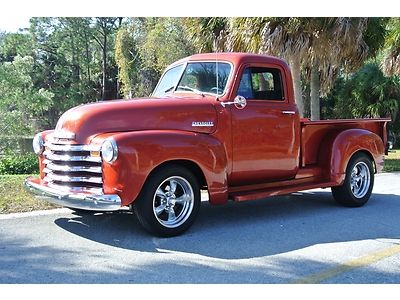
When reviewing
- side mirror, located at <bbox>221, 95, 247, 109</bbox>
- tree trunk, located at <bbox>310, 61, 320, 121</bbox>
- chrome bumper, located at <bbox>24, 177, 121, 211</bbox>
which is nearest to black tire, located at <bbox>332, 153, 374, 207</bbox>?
side mirror, located at <bbox>221, 95, 247, 109</bbox>

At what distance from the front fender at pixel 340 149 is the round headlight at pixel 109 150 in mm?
3670

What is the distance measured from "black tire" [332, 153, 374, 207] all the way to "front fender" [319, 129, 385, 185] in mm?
152

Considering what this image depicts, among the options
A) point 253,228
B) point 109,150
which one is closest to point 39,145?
point 109,150

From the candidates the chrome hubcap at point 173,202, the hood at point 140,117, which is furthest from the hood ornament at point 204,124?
the chrome hubcap at point 173,202

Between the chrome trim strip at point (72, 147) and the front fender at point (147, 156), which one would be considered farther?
the chrome trim strip at point (72, 147)

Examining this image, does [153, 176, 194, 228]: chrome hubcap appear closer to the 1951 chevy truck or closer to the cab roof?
the 1951 chevy truck

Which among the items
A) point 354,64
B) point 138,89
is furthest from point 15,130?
point 354,64

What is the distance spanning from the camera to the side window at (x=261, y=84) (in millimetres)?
6727

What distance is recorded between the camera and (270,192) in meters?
6.78

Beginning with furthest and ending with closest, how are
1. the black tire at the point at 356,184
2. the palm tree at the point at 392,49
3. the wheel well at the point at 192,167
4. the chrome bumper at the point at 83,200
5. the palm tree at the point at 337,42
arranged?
the palm tree at the point at 392,49
the palm tree at the point at 337,42
the black tire at the point at 356,184
the wheel well at the point at 192,167
the chrome bumper at the point at 83,200

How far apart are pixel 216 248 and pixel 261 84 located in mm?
2646

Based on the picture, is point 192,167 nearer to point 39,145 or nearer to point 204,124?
point 204,124

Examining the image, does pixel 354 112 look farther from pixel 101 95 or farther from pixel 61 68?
pixel 61 68

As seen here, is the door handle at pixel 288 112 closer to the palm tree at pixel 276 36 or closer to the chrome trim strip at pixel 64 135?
the chrome trim strip at pixel 64 135
